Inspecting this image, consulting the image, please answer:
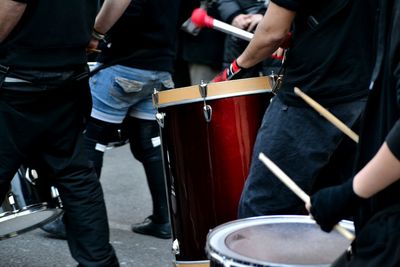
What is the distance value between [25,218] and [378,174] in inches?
85.4

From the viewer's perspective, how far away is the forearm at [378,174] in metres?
1.74

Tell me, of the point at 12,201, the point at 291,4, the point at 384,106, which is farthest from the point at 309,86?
the point at 12,201

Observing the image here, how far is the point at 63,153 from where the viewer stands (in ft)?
11.3

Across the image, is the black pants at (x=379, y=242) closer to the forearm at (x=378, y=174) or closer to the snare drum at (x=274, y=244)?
the forearm at (x=378, y=174)

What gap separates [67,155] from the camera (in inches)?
136

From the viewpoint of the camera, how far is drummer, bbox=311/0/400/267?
69.6 inches

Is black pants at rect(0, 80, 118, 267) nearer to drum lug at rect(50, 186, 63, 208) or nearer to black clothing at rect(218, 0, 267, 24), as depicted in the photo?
drum lug at rect(50, 186, 63, 208)

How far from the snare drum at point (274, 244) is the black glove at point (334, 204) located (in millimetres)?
217

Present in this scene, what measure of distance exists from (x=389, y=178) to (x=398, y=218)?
0.12m

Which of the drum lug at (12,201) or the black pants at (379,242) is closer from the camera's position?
the black pants at (379,242)

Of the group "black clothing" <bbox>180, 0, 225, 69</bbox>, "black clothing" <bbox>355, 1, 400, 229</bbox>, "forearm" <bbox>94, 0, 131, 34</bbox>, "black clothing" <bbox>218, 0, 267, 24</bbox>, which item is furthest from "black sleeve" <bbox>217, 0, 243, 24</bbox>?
"black clothing" <bbox>355, 1, 400, 229</bbox>

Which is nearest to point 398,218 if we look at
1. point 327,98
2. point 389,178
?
point 389,178

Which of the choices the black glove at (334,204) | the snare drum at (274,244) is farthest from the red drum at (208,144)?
the black glove at (334,204)

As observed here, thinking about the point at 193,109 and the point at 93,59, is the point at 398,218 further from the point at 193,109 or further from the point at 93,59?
the point at 93,59
